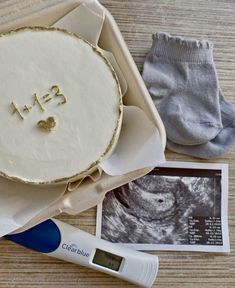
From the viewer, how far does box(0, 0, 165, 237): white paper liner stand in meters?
0.53

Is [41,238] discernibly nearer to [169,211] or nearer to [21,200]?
[21,200]

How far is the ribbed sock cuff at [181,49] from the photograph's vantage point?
0.67m

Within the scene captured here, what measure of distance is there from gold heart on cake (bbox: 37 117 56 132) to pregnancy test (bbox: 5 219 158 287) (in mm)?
134

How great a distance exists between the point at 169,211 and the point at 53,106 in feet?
0.75

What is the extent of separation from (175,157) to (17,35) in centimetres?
27

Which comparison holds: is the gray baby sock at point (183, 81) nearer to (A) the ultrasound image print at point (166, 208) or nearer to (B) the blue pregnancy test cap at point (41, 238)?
(A) the ultrasound image print at point (166, 208)

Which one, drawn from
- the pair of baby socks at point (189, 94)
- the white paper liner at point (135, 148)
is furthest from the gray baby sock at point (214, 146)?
the white paper liner at point (135, 148)

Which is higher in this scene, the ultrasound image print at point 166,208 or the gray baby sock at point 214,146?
the gray baby sock at point 214,146

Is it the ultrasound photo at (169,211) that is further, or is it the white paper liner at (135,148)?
the ultrasound photo at (169,211)

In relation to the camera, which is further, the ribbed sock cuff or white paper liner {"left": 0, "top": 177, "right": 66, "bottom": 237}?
the ribbed sock cuff

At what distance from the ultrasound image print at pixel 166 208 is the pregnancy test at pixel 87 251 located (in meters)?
0.03

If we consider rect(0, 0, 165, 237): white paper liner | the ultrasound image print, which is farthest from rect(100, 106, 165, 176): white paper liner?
the ultrasound image print

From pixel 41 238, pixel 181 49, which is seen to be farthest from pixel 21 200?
pixel 181 49

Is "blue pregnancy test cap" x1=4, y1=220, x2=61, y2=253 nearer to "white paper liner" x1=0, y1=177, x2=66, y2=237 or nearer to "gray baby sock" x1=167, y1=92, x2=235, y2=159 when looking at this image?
"white paper liner" x1=0, y1=177, x2=66, y2=237
